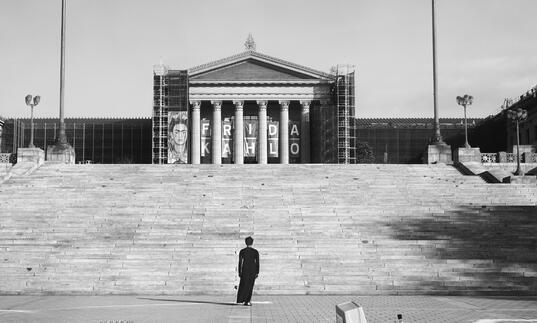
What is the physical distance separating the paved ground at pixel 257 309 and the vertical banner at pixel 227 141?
6578 cm

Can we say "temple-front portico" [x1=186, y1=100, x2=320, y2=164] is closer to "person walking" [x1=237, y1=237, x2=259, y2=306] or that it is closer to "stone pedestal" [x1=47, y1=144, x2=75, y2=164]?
"stone pedestal" [x1=47, y1=144, x2=75, y2=164]

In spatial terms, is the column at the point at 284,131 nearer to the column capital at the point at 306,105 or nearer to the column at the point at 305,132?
the column capital at the point at 306,105

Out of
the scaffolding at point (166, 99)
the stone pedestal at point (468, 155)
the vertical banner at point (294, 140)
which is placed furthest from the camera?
the vertical banner at point (294, 140)

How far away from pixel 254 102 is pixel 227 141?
5338 millimetres

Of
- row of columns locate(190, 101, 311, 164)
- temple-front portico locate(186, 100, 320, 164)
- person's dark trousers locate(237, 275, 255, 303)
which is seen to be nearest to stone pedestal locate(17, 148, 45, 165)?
person's dark trousers locate(237, 275, 255, 303)

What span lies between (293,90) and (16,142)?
108 feet

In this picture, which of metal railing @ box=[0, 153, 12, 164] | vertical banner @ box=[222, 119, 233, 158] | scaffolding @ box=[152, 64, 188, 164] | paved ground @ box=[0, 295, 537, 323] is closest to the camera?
paved ground @ box=[0, 295, 537, 323]

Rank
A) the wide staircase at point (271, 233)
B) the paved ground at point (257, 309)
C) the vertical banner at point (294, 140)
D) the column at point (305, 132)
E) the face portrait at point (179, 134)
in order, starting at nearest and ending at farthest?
the paved ground at point (257, 309) < the wide staircase at point (271, 233) < the face portrait at point (179, 134) < the column at point (305, 132) < the vertical banner at point (294, 140)

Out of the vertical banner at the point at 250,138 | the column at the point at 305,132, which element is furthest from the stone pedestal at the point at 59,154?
the column at the point at 305,132

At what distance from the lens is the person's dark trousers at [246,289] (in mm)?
17547

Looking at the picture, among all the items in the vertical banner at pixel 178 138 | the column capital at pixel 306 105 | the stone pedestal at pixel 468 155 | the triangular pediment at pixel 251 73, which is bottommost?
the stone pedestal at pixel 468 155

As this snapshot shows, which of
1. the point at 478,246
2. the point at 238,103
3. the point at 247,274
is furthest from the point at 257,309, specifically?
the point at 238,103

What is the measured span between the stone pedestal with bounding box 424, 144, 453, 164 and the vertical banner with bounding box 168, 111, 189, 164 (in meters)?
42.8

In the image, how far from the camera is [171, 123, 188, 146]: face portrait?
80188 mm
